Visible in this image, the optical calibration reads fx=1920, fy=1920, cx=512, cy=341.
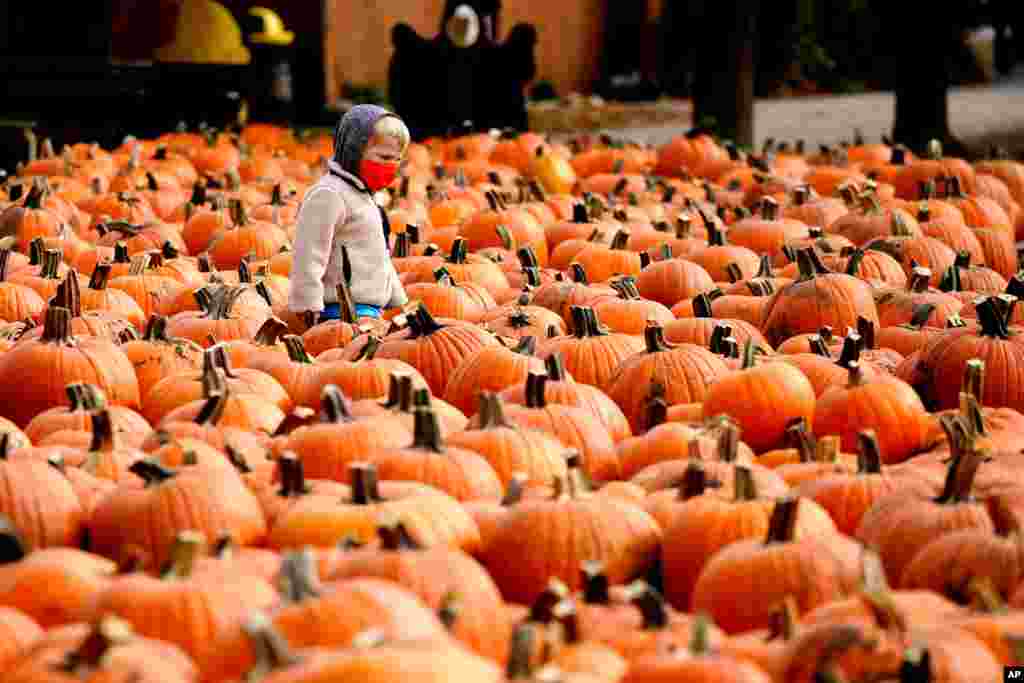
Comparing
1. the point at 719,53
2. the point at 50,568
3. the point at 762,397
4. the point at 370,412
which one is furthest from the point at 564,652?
the point at 719,53

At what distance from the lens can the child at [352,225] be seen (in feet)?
22.6

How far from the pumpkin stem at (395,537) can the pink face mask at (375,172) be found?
340 cm

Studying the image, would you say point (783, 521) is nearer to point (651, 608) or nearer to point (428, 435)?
point (651, 608)

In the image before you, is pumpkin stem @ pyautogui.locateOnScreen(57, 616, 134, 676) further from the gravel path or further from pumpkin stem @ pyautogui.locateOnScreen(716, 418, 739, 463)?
the gravel path

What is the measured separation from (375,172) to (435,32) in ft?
60.2

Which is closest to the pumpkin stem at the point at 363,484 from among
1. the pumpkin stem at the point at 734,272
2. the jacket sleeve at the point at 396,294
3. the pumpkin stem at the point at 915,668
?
the pumpkin stem at the point at 915,668

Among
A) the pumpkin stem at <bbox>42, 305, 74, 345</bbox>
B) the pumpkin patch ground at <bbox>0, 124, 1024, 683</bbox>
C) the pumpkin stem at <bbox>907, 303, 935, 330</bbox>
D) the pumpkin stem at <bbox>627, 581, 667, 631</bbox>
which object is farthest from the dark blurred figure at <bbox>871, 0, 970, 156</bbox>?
the pumpkin stem at <bbox>627, 581, 667, 631</bbox>

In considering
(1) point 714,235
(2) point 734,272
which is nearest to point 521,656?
(2) point 734,272

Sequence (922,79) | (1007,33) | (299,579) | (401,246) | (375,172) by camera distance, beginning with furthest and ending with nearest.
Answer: (1007,33)
(922,79)
(401,246)
(375,172)
(299,579)

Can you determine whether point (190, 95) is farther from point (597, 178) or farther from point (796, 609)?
point (796, 609)

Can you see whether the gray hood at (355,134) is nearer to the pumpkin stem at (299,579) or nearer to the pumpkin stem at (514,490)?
the pumpkin stem at (514,490)

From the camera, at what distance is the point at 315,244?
6898mm

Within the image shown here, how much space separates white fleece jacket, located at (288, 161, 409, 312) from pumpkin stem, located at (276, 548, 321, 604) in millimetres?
3698

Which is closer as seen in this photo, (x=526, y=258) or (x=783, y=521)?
(x=783, y=521)
